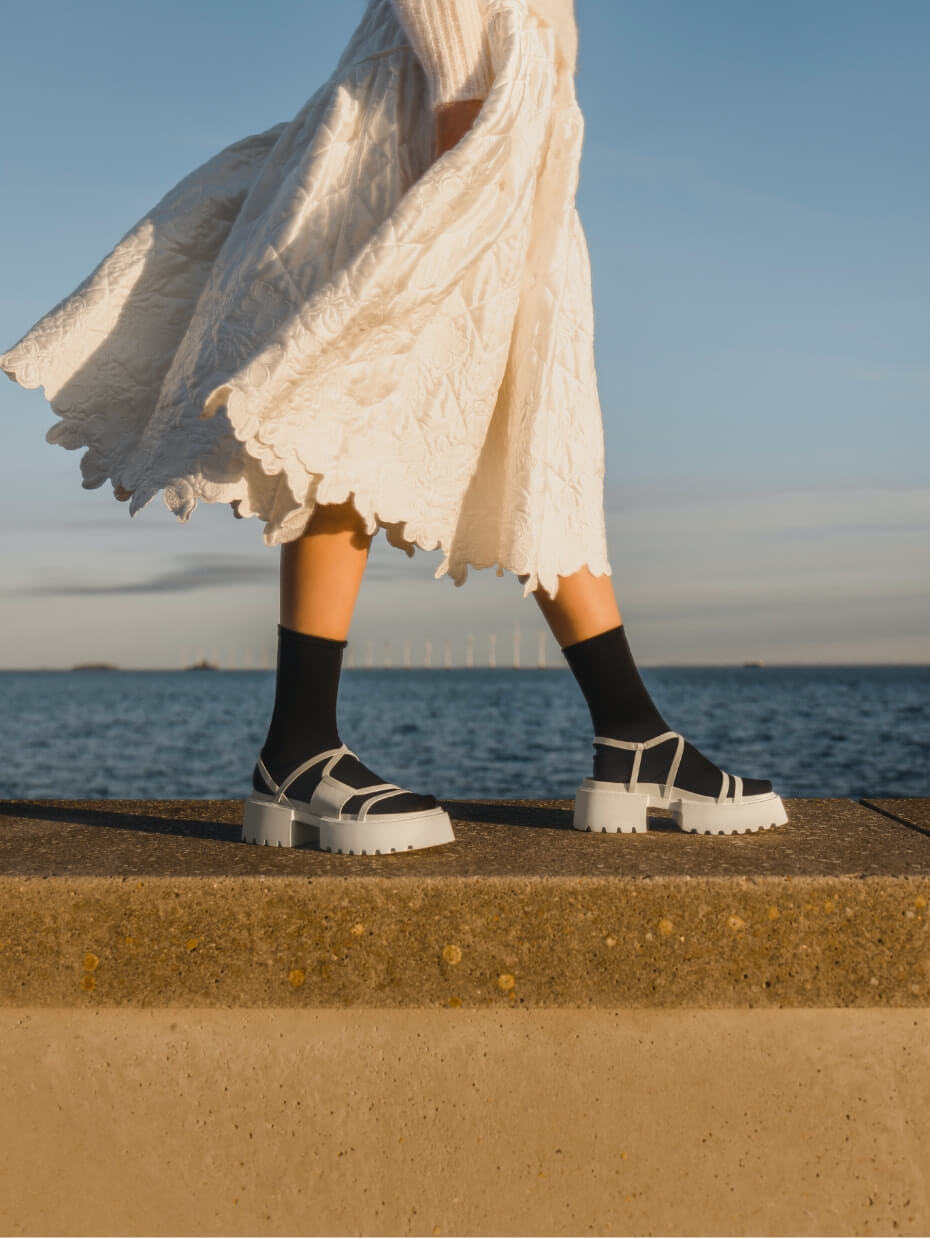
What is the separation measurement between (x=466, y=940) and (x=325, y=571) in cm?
68

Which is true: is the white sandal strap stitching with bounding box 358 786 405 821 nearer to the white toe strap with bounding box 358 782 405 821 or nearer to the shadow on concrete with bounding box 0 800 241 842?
the white toe strap with bounding box 358 782 405 821

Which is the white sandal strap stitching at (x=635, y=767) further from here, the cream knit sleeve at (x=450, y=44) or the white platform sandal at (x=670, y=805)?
the cream knit sleeve at (x=450, y=44)

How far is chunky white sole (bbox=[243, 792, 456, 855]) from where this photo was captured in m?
1.66

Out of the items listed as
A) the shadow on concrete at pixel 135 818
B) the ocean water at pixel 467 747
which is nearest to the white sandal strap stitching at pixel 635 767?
the shadow on concrete at pixel 135 818

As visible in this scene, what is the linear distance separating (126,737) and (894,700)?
41.3 metres

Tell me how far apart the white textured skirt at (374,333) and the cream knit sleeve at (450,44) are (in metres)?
0.03

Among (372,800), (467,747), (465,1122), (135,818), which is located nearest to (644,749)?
(372,800)

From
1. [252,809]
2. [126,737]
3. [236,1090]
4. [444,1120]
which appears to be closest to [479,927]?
[444,1120]

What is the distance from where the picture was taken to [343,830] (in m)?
1.68

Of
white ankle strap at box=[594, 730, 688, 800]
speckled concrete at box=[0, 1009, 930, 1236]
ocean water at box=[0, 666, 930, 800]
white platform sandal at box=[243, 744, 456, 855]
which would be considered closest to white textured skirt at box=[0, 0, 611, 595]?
white ankle strap at box=[594, 730, 688, 800]

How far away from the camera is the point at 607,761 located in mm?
1896

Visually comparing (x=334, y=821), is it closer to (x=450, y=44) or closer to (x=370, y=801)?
(x=370, y=801)

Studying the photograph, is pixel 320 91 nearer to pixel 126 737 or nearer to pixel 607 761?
pixel 607 761

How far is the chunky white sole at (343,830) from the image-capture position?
1663 mm
